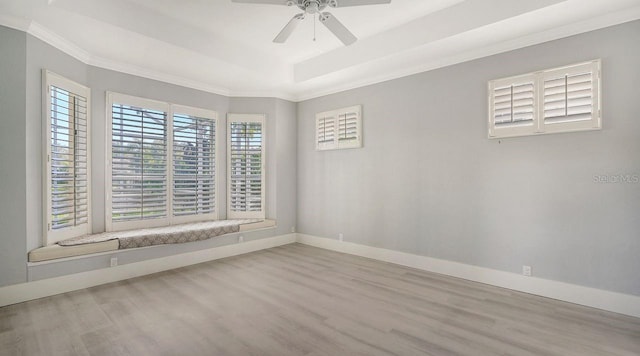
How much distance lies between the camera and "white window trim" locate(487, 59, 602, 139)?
293 cm

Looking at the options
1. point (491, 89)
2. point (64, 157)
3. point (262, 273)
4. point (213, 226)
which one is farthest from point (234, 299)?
point (491, 89)

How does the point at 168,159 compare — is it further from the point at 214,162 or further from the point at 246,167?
the point at 246,167

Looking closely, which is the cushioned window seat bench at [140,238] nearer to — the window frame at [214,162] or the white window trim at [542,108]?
the window frame at [214,162]

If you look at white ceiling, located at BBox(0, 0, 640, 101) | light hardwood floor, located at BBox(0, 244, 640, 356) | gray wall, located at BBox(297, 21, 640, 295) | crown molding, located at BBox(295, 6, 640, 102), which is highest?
white ceiling, located at BBox(0, 0, 640, 101)

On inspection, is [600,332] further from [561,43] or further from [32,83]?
[32,83]

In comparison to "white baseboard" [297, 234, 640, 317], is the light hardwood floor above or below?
below

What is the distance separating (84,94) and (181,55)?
134 cm

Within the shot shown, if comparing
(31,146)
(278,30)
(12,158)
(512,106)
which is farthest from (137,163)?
(512,106)

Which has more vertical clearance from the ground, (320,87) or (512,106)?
(320,87)

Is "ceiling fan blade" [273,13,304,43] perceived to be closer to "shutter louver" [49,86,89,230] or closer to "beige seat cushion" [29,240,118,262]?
"shutter louver" [49,86,89,230]

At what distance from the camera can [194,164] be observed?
501cm

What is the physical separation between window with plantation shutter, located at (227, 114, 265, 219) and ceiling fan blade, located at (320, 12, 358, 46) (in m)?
2.89

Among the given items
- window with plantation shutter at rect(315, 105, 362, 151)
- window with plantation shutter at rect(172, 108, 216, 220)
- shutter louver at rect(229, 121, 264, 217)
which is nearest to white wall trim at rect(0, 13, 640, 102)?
window with plantation shutter at rect(315, 105, 362, 151)

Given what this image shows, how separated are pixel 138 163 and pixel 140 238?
1154 mm
